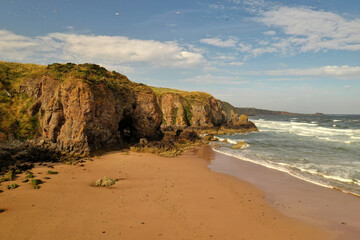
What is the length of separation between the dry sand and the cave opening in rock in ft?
48.5

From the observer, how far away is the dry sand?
9273 mm

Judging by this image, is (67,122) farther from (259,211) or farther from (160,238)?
(259,211)

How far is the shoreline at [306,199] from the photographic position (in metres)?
11.0

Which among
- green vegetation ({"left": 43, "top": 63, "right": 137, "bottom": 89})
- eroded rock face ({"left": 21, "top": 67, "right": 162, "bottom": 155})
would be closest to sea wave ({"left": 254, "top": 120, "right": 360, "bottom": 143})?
eroded rock face ({"left": 21, "top": 67, "right": 162, "bottom": 155})

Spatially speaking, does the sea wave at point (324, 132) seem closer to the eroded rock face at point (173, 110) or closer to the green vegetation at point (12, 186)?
the eroded rock face at point (173, 110)

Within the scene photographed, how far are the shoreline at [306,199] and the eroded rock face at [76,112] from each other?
14.1 m

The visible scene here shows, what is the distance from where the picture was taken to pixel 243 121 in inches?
2773

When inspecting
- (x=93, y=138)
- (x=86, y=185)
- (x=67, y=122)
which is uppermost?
(x=67, y=122)

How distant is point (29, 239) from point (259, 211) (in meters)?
11.4

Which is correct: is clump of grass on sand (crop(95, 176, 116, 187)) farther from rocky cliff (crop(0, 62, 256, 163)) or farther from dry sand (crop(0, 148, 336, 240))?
rocky cliff (crop(0, 62, 256, 163))

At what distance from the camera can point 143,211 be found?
11.1 m

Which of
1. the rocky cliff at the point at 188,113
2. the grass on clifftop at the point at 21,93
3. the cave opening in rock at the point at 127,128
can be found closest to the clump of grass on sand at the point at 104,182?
the grass on clifftop at the point at 21,93

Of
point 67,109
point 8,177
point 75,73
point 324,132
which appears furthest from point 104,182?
point 324,132

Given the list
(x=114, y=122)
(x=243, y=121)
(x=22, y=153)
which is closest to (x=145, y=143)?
(x=114, y=122)
